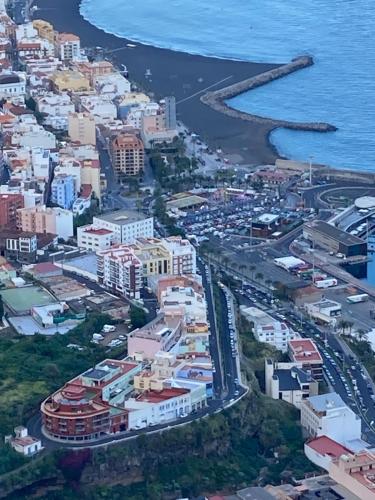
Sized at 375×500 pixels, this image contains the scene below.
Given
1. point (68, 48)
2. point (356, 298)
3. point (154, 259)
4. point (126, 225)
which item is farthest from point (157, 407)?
point (68, 48)

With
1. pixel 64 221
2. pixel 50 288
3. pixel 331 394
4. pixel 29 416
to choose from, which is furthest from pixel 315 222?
pixel 29 416

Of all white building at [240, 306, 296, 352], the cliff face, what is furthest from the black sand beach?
the cliff face

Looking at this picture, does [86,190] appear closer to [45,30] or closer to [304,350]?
[304,350]

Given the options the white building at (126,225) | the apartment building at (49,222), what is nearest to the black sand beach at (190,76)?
the white building at (126,225)

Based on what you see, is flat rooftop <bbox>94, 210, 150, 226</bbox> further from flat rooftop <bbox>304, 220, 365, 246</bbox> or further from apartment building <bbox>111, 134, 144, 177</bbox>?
apartment building <bbox>111, 134, 144, 177</bbox>

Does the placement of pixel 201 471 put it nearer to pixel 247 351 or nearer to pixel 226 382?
pixel 226 382
